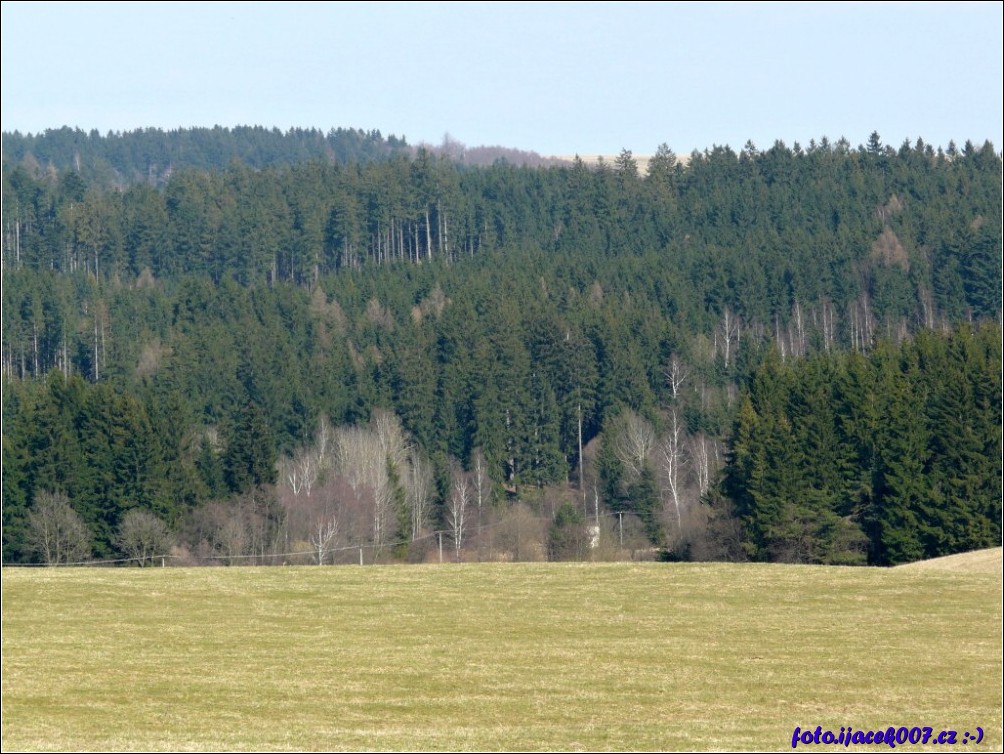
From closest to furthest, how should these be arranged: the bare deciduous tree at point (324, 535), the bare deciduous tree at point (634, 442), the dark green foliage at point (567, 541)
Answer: the bare deciduous tree at point (324, 535), the dark green foliage at point (567, 541), the bare deciduous tree at point (634, 442)

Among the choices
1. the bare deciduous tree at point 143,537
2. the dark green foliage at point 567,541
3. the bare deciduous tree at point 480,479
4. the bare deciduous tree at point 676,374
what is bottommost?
the dark green foliage at point 567,541

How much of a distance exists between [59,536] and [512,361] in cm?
4900

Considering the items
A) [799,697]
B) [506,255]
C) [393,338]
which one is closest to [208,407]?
[393,338]

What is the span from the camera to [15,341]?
122625 mm

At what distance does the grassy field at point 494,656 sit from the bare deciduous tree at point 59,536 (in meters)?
28.7

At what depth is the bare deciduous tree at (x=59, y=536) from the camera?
215 ft

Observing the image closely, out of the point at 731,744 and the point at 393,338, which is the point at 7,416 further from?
the point at 731,744

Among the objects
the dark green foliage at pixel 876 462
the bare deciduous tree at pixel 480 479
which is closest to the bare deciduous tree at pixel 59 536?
the dark green foliage at pixel 876 462

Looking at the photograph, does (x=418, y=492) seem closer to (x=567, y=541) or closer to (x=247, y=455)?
(x=247, y=455)

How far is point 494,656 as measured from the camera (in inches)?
1013

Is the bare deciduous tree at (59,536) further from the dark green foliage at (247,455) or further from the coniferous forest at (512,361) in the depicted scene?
the dark green foliage at (247,455)

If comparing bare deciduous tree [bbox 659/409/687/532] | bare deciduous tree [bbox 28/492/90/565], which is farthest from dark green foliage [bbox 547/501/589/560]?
bare deciduous tree [bbox 28/492/90/565]

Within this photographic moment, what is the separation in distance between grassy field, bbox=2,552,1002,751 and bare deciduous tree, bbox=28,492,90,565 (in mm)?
28656

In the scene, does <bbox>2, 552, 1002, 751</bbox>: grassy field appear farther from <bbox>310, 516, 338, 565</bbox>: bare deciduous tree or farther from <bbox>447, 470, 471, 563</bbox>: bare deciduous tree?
<bbox>447, 470, 471, 563</bbox>: bare deciduous tree
